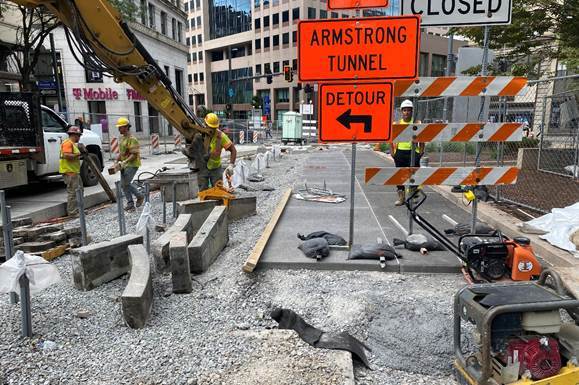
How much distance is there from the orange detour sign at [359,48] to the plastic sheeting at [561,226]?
261 centimetres

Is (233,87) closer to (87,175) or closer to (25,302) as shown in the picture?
(87,175)

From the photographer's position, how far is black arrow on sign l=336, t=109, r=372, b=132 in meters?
4.81

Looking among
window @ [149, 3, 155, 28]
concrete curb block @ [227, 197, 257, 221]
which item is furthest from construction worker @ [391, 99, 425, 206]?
window @ [149, 3, 155, 28]

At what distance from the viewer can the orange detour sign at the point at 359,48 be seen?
4.63 m

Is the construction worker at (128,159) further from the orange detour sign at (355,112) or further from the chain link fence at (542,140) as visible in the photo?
the chain link fence at (542,140)

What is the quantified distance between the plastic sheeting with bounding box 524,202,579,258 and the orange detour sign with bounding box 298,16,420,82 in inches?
103

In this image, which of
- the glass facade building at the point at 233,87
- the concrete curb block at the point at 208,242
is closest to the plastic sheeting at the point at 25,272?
the concrete curb block at the point at 208,242

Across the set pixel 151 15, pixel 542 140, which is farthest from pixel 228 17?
pixel 542 140

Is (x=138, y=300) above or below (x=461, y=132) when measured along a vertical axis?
below

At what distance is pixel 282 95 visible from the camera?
77.4 metres

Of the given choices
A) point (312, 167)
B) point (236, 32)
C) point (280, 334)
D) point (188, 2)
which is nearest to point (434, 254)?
point (280, 334)

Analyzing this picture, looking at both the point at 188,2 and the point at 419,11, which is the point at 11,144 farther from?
the point at 188,2

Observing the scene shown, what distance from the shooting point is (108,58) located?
731cm

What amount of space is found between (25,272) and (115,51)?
4.98 meters
